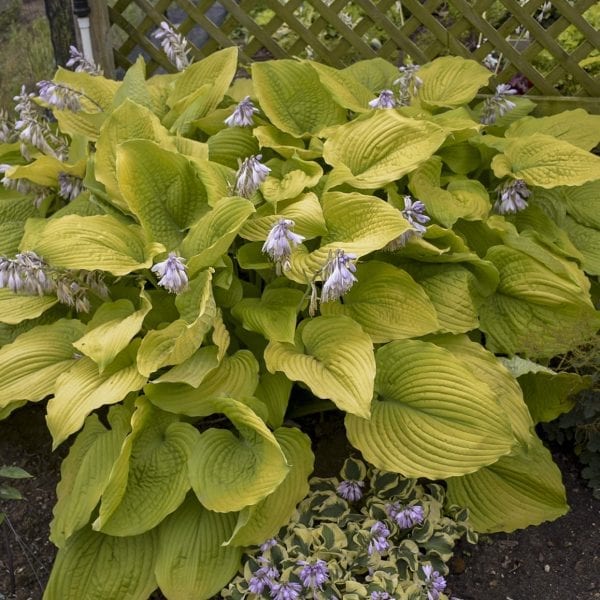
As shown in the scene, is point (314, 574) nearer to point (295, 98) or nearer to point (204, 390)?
point (204, 390)

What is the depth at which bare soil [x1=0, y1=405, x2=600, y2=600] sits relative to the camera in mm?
2355

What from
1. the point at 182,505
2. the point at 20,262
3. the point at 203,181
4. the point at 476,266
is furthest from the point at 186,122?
the point at 182,505

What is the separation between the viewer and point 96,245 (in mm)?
2494

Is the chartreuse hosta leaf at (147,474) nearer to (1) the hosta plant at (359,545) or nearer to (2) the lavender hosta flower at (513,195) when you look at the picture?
(1) the hosta plant at (359,545)

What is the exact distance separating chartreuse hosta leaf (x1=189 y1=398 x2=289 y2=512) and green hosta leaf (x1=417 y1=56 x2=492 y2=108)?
5.48 ft

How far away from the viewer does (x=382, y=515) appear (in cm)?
234

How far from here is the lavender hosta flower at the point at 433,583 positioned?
7.06 feet

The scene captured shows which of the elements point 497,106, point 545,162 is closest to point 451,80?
point 497,106

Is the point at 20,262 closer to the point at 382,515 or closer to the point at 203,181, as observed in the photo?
the point at 203,181

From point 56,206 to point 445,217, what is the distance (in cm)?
156

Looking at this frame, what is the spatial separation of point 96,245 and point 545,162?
5.42ft

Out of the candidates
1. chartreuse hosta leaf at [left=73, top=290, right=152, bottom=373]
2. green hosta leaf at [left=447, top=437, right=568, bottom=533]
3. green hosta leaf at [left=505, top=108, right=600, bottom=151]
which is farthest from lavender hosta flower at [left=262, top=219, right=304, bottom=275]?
green hosta leaf at [left=505, top=108, right=600, bottom=151]

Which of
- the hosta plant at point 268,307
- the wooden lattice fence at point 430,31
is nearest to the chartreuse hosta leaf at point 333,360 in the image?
the hosta plant at point 268,307

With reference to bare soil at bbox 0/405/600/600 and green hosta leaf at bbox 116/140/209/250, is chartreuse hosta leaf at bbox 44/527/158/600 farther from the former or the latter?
green hosta leaf at bbox 116/140/209/250
